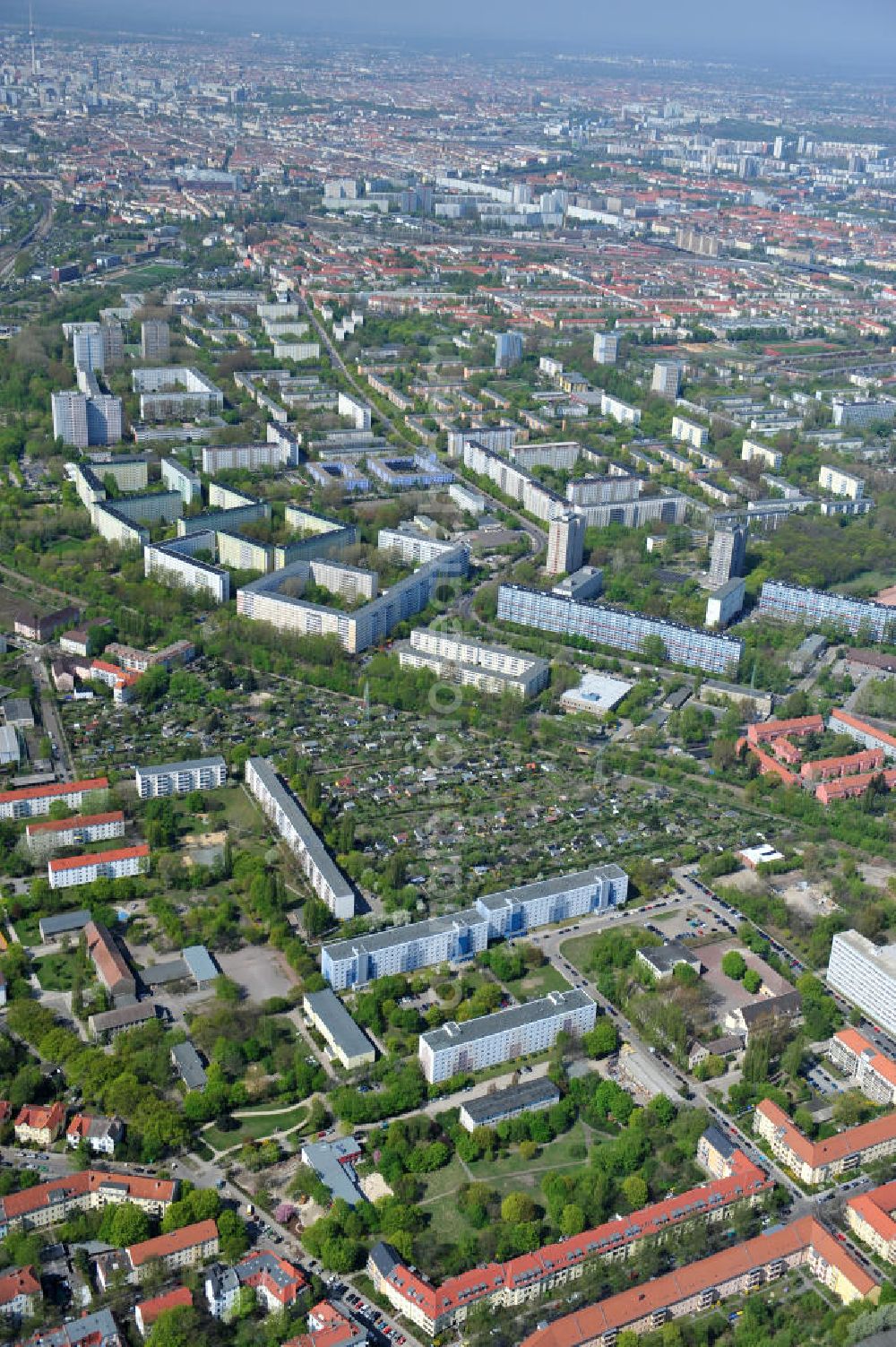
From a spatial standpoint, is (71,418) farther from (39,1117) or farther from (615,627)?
(39,1117)

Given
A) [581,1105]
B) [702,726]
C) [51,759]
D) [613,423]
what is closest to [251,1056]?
[581,1105]

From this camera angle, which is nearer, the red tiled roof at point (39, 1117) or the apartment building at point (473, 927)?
the red tiled roof at point (39, 1117)

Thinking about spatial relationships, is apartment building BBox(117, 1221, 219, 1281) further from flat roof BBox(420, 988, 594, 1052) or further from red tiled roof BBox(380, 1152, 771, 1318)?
flat roof BBox(420, 988, 594, 1052)

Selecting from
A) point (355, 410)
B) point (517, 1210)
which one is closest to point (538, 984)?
point (517, 1210)

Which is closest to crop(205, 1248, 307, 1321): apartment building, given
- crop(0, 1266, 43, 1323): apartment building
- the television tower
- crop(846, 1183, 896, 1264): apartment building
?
crop(0, 1266, 43, 1323): apartment building

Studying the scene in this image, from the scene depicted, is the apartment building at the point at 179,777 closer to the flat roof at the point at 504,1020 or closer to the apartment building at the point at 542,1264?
the flat roof at the point at 504,1020

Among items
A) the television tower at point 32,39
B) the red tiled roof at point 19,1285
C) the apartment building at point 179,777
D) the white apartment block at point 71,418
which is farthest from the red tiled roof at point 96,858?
the television tower at point 32,39
